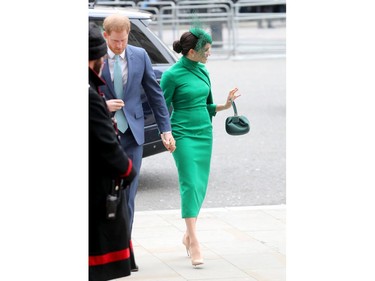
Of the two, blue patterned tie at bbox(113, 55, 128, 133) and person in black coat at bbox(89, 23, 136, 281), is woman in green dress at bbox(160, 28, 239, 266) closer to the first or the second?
blue patterned tie at bbox(113, 55, 128, 133)

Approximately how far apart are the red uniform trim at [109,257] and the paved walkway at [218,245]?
1654mm

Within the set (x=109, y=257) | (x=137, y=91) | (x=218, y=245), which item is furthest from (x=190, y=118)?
(x=109, y=257)

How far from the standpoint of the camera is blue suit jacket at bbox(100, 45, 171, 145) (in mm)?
6488

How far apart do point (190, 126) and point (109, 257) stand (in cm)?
231

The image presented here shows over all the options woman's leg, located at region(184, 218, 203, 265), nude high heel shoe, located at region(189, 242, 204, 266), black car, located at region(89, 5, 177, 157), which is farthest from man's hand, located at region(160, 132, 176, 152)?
black car, located at region(89, 5, 177, 157)

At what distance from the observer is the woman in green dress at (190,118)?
698cm

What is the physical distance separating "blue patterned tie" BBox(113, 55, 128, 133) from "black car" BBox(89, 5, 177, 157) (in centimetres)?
316

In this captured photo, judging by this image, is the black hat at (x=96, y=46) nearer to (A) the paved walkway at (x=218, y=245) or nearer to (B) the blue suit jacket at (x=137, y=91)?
(B) the blue suit jacket at (x=137, y=91)

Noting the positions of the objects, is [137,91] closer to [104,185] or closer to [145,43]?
[104,185]

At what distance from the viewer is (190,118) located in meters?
7.05

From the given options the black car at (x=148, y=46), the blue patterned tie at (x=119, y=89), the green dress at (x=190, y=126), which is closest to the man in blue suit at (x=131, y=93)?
the blue patterned tie at (x=119, y=89)

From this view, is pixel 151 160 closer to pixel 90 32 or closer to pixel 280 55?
pixel 90 32
